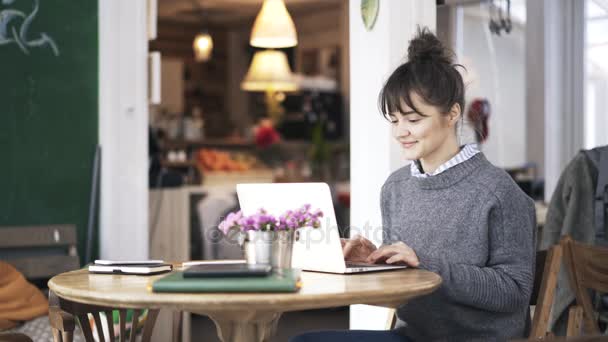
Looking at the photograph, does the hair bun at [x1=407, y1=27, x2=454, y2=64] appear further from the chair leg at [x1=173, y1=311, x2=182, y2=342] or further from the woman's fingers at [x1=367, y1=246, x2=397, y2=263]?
the chair leg at [x1=173, y1=311, x2=182, y2=342]

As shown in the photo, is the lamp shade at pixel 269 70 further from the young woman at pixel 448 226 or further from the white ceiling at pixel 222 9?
the young woman at pixel 448 226

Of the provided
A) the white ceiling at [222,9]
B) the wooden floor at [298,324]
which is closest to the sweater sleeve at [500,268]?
the wooden floor at [298,324]

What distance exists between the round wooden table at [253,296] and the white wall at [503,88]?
490cm

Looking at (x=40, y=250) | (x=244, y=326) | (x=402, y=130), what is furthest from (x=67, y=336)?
(x=40, y=250)

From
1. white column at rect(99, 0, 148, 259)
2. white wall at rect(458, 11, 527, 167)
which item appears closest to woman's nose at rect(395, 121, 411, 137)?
white column at rect(99, 0, 148, 259)

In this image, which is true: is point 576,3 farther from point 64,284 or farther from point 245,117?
point 245,117

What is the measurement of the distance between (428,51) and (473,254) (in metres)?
0.57

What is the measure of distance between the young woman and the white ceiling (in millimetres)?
7056

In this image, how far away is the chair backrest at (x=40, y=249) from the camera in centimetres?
407

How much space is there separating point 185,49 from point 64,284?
9.96 meters

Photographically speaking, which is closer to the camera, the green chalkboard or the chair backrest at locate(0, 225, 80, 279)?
the chair backrest at locate(0, 225, 80, 279)

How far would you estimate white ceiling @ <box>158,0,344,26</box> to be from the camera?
369 inches

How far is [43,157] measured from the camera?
441 centimetres

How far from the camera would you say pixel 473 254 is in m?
2.18
